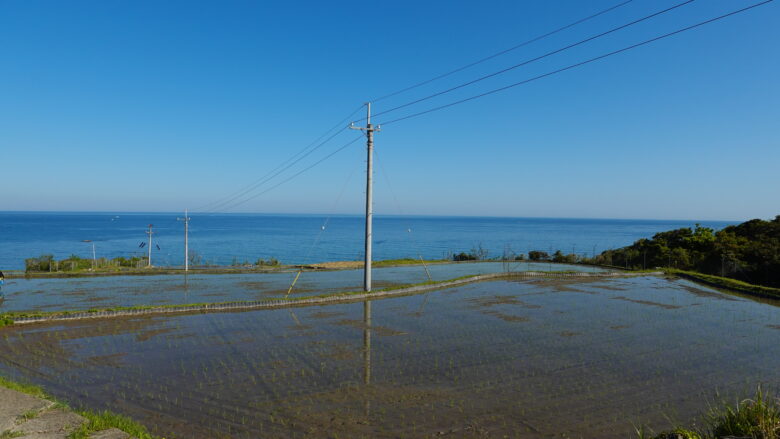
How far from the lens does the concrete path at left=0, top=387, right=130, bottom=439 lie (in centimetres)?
560

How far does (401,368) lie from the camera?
9992mm

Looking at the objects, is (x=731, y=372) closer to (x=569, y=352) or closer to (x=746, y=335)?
(x=569, y=352)

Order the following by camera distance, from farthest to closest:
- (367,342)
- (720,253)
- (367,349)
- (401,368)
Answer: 1. (720,253)
2. (367,342)
3. (367,349)
4. (401,368)

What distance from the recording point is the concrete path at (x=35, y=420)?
5602 mm

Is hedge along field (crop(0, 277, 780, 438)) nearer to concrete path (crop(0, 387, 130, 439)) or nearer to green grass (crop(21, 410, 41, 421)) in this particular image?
concrete path (crop(0, 387, 130, 439))

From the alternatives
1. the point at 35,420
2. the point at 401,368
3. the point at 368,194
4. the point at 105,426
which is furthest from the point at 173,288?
the point at 105,426

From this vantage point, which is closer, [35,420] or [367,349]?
[35,420]

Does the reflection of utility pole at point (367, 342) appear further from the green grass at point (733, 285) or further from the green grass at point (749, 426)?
the green grass at point (733, 285)

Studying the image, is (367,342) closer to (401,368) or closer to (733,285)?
(401,368)

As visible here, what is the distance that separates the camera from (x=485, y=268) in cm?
3334

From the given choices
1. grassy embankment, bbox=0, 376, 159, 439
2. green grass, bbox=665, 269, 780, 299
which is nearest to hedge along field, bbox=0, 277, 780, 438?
grassy embankment, bbox=0, 376, 159, 439

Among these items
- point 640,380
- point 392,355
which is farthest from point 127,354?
point 640,380

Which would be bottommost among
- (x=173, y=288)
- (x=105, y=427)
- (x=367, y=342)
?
(x=367, y=342)

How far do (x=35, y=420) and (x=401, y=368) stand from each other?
6.53m
